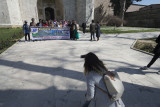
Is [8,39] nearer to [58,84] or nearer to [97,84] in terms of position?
[58,84]

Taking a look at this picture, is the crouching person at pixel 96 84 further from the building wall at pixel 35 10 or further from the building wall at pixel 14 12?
the building wall at pixel 14 12

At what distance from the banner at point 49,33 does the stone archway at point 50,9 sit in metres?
21.1

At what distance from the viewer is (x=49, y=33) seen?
1047 cm

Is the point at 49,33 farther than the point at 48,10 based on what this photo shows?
No

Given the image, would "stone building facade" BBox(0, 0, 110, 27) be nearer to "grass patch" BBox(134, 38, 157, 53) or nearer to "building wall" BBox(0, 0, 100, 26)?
"building wall" BBox(0, 0, 100, 26)

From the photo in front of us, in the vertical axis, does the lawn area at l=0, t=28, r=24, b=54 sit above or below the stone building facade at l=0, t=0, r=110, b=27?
below

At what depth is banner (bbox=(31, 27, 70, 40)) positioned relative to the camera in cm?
1008

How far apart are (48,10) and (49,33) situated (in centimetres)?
2574

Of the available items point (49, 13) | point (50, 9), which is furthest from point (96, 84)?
point (49, 13)

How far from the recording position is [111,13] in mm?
36156

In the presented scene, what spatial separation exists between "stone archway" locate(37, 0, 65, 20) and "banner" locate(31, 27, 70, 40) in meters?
21.1

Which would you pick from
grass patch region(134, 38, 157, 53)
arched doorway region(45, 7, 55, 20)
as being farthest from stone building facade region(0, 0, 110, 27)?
grass patch region(134, 38, 157, 53)

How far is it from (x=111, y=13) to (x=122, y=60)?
3451cm

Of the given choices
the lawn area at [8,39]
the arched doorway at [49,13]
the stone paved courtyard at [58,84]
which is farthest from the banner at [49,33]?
the arched doorway at [49,13]
